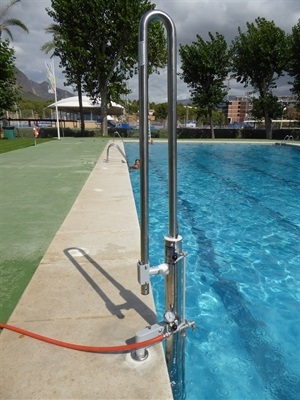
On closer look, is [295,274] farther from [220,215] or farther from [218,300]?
[220,215]

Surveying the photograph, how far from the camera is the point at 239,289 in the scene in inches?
167

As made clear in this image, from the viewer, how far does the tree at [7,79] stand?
23.1m

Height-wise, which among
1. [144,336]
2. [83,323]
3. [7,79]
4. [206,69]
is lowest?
[83,323]

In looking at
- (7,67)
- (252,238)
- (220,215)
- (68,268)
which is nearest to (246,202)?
(220,215)

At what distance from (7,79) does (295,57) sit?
27.9 metres

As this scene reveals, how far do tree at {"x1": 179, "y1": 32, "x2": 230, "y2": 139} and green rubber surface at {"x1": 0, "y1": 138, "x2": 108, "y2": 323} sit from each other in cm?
2527

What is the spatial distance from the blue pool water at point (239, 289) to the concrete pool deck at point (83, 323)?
891mm

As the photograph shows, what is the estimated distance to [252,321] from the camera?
3.60m

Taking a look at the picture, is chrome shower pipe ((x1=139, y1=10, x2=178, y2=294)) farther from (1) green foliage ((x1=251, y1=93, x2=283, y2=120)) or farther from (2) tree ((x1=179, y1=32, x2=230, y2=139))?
(1) green foliage ((x1=251, y1=93, x2=283, y2=120))

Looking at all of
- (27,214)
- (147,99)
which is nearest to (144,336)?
(147,99)

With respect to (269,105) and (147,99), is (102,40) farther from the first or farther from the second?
(147,99)

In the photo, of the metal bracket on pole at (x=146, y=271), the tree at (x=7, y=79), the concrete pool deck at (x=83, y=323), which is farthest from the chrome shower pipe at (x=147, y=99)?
the tree at (x=7, y=79)

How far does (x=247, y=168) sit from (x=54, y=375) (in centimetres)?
1427

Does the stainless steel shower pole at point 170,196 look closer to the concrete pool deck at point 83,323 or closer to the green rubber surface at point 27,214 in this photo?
the concrete pool deck at point 83,323
